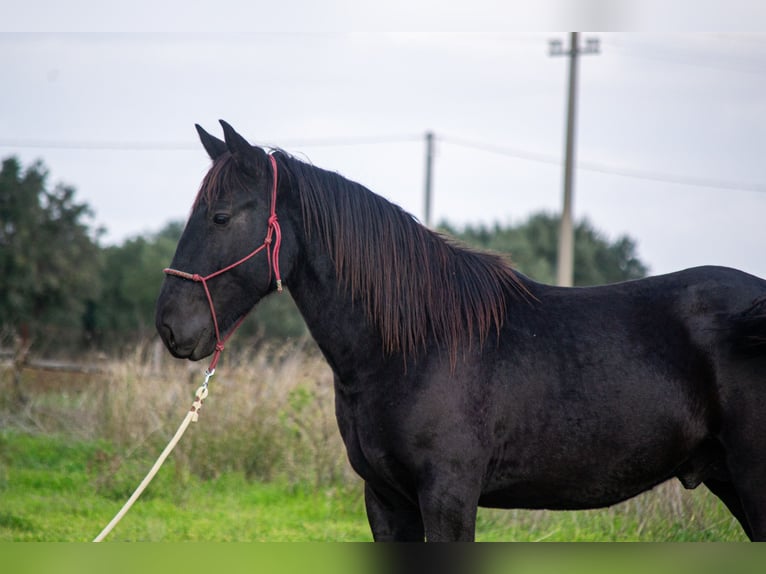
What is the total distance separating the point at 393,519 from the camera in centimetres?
323

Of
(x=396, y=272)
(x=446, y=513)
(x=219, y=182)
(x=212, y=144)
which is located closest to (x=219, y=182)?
(x=219, y=182)

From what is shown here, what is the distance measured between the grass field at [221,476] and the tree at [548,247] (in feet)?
46.1

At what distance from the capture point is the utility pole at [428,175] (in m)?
21.0

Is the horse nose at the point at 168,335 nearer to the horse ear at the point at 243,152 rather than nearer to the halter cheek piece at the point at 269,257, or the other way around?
the halter cheek piece at the point at 269,257

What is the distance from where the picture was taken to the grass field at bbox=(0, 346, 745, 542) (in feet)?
20.5

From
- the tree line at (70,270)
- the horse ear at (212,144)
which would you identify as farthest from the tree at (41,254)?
the horse ear at (212,144)

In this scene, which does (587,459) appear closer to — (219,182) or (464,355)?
(464,355)

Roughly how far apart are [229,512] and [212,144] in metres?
4.87

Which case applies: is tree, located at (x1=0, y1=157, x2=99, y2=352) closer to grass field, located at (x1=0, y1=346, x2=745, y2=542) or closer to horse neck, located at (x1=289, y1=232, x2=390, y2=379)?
grass field, located at (x1=0, y1=346, x2=745, y2=542)

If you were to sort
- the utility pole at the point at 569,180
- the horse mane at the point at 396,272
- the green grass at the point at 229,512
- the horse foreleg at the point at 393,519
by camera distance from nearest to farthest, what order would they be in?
the horse mane at the point at 396,272 < the horse foreleg at the point at 393,519 < the green grass at the point at 229,512 < the utility pole at the point at 569,180

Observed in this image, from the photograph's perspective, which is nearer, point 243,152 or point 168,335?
point 168,335

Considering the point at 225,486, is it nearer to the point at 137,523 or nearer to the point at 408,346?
the point at 137,523

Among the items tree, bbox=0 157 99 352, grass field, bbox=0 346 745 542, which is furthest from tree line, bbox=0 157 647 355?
grass field, bbox=0 346 745 542

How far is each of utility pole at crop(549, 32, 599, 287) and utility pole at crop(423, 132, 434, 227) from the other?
5018 millimetres
